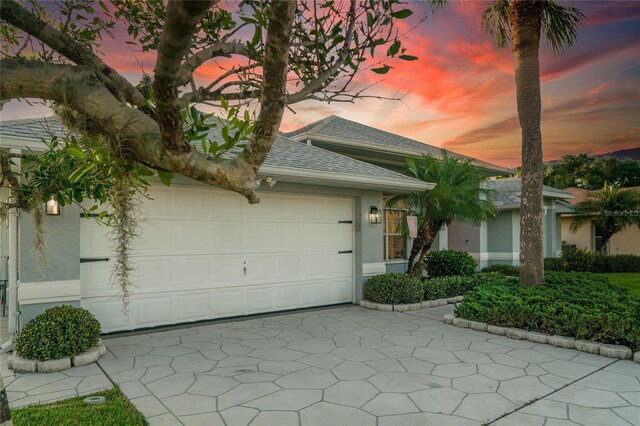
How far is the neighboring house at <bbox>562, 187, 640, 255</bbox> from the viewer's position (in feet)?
69.9

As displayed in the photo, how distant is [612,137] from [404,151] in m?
8.62

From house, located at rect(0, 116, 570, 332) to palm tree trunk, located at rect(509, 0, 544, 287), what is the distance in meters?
2.28

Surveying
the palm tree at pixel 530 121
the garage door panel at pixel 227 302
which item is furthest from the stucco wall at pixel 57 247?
the palm tree at pixel 530 121

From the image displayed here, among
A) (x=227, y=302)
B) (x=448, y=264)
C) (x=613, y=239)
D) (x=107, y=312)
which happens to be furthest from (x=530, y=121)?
(x=613, y=239)

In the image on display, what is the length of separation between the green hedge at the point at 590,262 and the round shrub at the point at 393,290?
990 cm

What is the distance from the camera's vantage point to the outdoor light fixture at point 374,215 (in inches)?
391

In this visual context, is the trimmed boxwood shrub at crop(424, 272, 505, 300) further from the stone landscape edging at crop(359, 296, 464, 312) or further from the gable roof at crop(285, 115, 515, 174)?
the gable roof at crop(285, 115, 515, 174)

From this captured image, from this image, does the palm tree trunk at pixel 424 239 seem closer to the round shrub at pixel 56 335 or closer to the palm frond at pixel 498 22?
the palm frond at pixel 498 22

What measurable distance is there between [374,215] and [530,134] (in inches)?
146

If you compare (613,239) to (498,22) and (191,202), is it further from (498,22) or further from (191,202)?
(191,202)

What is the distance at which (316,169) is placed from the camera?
823cm

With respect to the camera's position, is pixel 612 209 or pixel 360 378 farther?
pixel 612 209

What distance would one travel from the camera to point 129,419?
3719mm

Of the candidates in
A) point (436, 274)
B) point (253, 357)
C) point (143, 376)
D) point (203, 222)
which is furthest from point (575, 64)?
point (143, 376)
